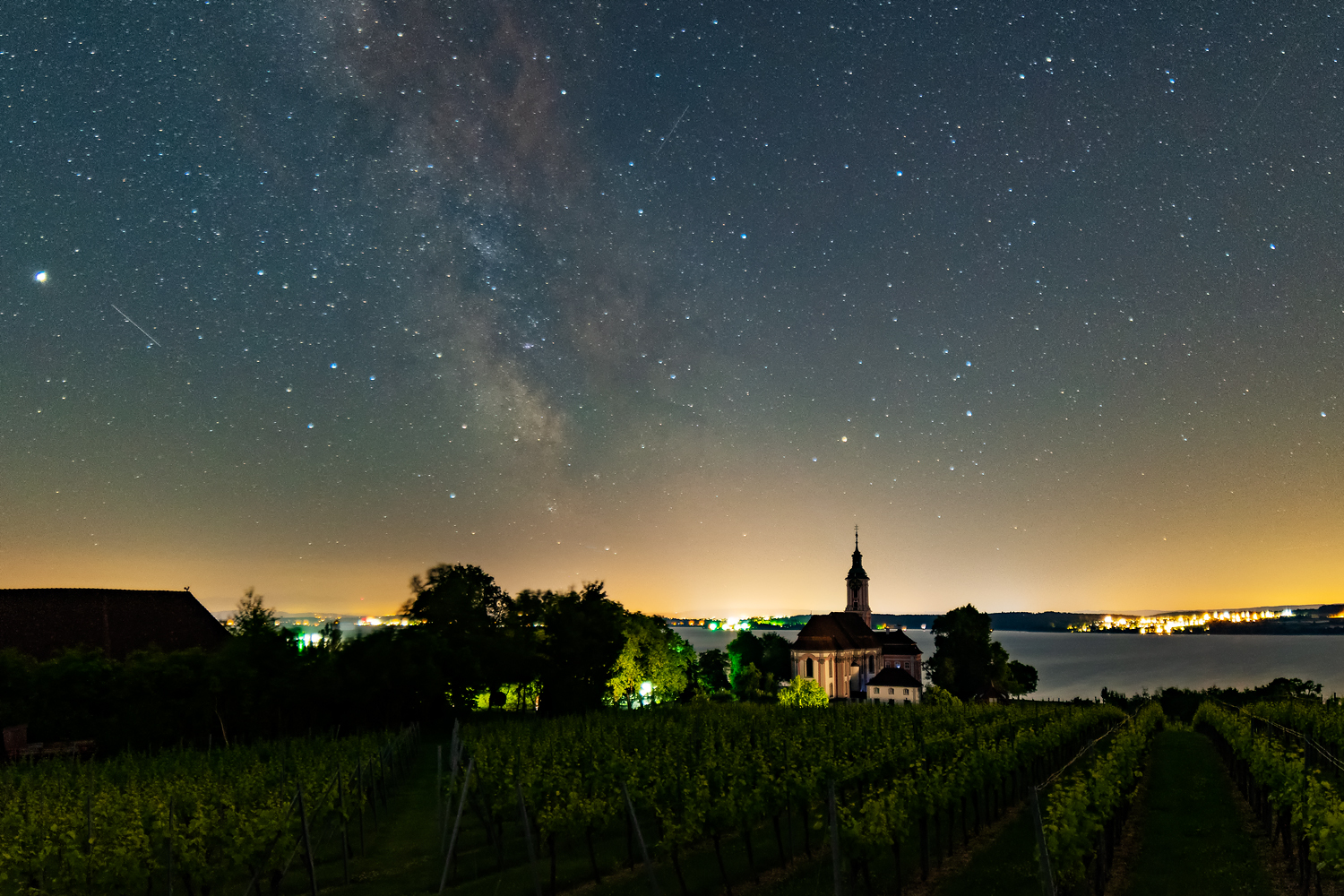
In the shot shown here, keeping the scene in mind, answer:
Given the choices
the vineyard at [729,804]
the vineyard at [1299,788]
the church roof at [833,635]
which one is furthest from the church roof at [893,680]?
the vineyard at [729,804]


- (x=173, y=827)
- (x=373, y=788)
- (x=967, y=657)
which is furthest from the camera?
(x=967, y=657)

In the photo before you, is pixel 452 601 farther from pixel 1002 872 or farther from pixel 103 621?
pixel 1002 872

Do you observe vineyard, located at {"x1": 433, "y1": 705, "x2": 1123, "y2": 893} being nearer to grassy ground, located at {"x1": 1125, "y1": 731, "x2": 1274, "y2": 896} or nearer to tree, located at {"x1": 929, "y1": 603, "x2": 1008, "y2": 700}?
grassy ground, located at {"x1": 1125, "y1": 731, "x2": 1274, "y2": 896}

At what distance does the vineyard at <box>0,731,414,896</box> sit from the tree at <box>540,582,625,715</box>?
27471 mm

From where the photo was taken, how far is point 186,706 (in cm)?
3050

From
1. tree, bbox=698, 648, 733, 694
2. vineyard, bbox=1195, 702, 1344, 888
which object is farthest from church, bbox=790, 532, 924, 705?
vineyard, bbox=1195, 702, 1344, 888

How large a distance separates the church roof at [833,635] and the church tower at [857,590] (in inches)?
245

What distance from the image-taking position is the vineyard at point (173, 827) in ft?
37.8

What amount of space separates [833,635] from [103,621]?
73.6 m

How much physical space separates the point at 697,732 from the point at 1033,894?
1972 cm

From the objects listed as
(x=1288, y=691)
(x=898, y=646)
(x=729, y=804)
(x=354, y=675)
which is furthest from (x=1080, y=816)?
(x=898, y=646)

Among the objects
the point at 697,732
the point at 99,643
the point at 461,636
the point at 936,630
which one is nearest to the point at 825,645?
the point at 936,630

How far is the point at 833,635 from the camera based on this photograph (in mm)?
93375

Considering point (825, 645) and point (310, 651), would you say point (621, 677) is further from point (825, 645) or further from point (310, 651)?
point (825, 645)
